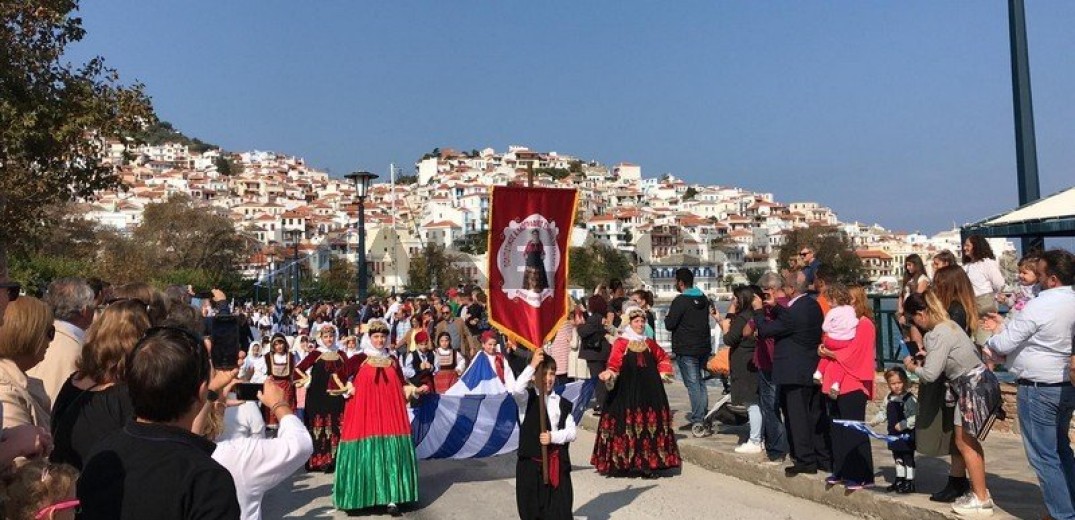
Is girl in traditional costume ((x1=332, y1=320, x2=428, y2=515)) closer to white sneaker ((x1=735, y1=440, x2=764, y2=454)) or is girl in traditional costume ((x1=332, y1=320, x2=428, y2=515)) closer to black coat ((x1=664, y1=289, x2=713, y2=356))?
white sneaker ((x1=735, y1=440, x2=764, y2=454))

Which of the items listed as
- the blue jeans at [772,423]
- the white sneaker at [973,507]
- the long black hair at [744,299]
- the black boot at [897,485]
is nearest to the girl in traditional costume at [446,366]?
the long black hair at [744,299]

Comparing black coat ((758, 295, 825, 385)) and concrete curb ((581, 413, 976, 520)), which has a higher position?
black coat ((758, 295, 825, 385))

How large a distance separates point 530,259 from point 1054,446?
3.81 metres

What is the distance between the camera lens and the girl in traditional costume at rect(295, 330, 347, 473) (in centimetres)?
1067

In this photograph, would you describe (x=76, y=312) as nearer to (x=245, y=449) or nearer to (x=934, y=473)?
(x=245, y=449)

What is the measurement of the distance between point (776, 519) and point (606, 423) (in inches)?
99.6

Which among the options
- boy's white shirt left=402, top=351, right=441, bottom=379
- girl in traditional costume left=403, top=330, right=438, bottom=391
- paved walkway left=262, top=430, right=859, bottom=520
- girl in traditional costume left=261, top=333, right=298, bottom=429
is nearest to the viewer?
paved walkway left=262, top=430, right=859, bottom=520

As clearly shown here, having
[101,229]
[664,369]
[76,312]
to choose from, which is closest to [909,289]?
[664,369]

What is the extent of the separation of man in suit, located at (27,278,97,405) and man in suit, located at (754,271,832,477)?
5.79 meters

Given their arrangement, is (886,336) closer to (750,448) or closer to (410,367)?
(750,448)

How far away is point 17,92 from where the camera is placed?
15.3 meters

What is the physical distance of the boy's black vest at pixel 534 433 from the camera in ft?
24.6

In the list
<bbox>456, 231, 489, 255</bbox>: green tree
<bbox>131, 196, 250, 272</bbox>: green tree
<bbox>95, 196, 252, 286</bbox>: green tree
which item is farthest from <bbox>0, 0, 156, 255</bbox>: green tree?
<bbox>456, 231, 489, 255</bbox>: green tree

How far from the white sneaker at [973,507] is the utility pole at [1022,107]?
22.5 ft
